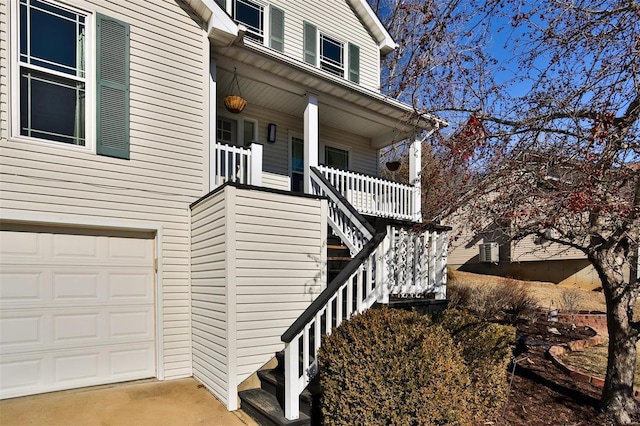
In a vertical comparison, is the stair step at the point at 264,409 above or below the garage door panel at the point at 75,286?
below

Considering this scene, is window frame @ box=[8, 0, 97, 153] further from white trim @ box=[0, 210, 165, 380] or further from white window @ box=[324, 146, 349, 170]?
white window @ box=[324, 146, 349, 170]

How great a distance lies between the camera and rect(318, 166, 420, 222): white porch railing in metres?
8.05

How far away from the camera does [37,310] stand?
4.63m

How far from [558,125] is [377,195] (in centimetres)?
436

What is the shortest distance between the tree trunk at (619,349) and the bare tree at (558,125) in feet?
0.03

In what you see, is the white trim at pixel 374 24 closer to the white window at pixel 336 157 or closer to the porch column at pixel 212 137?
the white window at pixel 336 157

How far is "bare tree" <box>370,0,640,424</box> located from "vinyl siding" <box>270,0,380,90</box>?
4.59 metres

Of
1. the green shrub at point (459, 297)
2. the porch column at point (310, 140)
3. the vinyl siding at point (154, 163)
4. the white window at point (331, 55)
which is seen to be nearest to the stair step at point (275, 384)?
the vinyl siding at point (154, 163)

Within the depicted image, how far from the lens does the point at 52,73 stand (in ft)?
15.7

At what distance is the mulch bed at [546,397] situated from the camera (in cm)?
398

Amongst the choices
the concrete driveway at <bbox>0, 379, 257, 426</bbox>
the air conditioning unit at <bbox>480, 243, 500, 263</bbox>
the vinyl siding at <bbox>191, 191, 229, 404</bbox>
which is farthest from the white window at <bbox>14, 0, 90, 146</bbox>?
the air conditioning unit at <bbox>480, 243, 500, 263</bbox>

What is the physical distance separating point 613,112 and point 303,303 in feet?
13.3

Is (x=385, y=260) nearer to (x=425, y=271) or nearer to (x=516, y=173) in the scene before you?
(x=425, y=271)

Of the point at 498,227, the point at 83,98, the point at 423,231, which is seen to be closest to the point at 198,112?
the point at 83,98
